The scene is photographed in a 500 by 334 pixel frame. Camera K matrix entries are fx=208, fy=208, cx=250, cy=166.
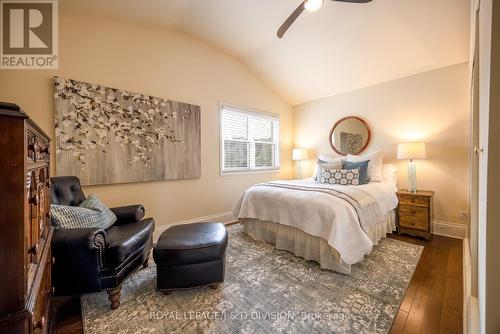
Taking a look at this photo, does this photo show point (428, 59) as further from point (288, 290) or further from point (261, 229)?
point (288, 290)

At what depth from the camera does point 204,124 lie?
339 cm

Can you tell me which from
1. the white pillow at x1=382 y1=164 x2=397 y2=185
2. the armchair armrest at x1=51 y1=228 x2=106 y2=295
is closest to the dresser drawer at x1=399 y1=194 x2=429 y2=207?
the white pillow at x1=382 y1=164 x2=397 y2=185

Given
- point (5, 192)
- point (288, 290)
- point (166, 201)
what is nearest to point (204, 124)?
point (166, 201)

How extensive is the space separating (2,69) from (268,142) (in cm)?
379

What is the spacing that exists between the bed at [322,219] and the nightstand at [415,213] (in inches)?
4.5

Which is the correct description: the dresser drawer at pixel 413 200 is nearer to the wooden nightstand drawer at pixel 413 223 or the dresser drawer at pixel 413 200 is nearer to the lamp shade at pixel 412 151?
the wooden nightstand drawer at pixel 413 223

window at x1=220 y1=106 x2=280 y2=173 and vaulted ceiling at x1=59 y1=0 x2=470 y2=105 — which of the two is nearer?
vaulted ceiling at x1=59 y1=0 x2=470 y2=105

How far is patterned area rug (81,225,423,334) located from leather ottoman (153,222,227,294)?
0.12 metres

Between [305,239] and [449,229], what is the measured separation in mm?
2330

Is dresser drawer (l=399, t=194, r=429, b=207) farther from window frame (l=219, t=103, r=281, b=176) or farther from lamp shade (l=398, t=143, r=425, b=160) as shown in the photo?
window frame (l=219, t=103, r=281, b=176)

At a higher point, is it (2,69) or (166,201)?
(2,69)

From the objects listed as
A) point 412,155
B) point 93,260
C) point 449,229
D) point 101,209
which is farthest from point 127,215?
point 449,229

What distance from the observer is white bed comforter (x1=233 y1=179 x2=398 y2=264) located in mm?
1953

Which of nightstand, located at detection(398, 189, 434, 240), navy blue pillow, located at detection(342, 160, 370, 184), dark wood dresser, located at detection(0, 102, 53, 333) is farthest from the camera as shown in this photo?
navy blue pillow, located at detection(342, 160, 370, 184)
